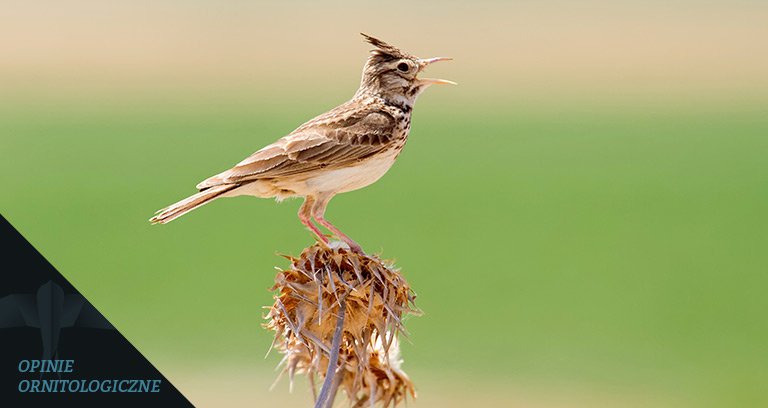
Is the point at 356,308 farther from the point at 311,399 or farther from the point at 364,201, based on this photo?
the point at 364,201

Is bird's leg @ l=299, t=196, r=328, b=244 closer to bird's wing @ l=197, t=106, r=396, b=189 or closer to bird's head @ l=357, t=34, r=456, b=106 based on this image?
bird's wing @ l=197, t=106, r=396, b=189

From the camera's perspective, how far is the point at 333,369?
15.8 feet

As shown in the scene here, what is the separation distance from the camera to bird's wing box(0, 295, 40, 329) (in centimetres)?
771

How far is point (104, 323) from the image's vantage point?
1545 cm

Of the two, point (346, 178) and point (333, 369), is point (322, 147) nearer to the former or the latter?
point (346, 178)

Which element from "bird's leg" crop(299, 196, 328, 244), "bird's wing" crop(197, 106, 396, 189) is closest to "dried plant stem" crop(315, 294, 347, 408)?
"bird's leg" crop(299, 196, 328, 244)

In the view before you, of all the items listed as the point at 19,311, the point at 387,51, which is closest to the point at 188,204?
the point at 387,51

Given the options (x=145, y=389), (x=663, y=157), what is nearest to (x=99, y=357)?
(x=145, y=389)

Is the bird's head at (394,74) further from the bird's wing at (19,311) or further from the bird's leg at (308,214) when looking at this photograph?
the bird's wing at (19,311)

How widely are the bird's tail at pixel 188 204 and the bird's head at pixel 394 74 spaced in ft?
6.04

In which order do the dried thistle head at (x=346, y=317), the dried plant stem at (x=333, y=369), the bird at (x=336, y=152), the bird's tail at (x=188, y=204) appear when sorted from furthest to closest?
the bird at (x=336, y=152), the bird's tail at (x=188, y=204), the dried thistle head at (x=346, y=317), the dried plant stem at (x=333, y=369)

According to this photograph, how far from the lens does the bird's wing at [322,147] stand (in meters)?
6.57

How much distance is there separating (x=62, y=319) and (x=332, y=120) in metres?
2.50
